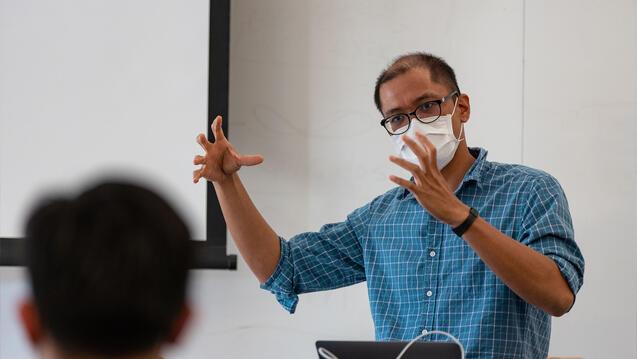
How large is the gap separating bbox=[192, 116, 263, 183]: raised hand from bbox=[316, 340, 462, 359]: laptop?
0.54 metres

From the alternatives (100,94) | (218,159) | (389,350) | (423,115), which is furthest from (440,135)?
(100,94)

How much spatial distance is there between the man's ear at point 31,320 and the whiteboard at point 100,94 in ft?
4.83

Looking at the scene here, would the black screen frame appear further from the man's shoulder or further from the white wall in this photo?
the man's shoulder

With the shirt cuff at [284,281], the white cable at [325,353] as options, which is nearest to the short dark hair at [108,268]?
the white cable at [325,353]

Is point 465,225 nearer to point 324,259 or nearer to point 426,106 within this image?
point 426,106

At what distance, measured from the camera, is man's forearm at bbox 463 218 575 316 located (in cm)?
126

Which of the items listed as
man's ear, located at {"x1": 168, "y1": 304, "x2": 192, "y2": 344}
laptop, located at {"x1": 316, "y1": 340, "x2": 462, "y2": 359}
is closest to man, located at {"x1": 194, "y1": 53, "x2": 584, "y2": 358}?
laptop, located at {"x1": 316, "y1": 340, "x2": 462, "y2": 359}

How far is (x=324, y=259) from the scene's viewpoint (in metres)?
1.75

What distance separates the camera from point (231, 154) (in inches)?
58.7

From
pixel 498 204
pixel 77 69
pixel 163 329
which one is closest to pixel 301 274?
pixel 498 204

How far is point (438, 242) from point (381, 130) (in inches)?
34.4

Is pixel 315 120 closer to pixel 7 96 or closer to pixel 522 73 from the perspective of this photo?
pixel 522 73

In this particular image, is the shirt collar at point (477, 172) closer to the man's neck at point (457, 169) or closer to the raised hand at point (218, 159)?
the man's neck at point (457, 169)

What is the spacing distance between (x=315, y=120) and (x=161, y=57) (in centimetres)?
56
